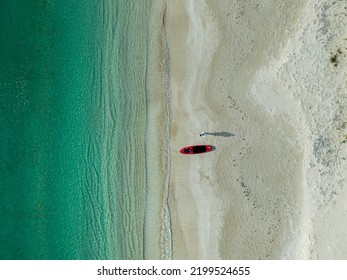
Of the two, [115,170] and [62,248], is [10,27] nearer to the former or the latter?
[115,170]

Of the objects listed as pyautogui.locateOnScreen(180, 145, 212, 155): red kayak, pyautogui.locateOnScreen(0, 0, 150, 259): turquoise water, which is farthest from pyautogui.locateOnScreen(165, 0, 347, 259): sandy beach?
pyautogui.locateOnScreen(0, 0, 150, 259): turquoise water

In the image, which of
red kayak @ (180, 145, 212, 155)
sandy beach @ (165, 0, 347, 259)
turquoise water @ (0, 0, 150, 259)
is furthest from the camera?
turquoise water @ (0, 0, 150, 259)

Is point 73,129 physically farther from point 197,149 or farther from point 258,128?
point 258,128

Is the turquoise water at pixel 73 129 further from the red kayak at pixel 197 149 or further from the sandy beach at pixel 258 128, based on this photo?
the red kayak at pixel 197 149

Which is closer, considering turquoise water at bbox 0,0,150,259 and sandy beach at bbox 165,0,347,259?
sandy beach at bbox 165,0,347,259

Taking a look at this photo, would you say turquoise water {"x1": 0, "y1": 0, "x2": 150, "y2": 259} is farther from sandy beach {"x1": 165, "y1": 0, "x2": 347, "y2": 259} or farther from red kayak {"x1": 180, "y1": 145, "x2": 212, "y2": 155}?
red kayak {"x1": 180, "y1": 145, "x2": 212, "y2": 155}

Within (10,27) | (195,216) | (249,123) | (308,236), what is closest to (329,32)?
(249,123)

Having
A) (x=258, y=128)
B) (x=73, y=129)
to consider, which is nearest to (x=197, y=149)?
(x=258, y=128)
